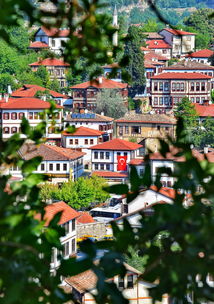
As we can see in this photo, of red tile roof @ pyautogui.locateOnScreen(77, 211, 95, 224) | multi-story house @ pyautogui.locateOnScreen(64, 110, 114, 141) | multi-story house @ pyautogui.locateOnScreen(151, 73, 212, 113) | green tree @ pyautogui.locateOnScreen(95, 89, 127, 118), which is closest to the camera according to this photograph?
red tile roof @ pyautogui.locateOnScreen(77, 211, 95, 224)

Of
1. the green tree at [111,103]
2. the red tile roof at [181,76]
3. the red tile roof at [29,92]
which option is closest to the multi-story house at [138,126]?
the green tree at [111,103]

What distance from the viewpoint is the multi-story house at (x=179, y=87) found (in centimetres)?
6088

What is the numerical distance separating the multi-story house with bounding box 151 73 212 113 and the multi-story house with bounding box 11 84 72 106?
21.2 ft

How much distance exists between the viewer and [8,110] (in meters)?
49.9

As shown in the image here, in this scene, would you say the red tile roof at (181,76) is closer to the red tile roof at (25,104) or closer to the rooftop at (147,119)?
the rooftop at (147,119)

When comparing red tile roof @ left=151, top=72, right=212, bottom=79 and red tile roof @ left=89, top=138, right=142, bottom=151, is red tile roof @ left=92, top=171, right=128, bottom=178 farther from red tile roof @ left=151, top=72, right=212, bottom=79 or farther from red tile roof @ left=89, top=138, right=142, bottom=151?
red tile roof @ left=151, top=72, right=212, bottom=79

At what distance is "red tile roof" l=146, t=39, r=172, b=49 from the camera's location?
80.1 meters

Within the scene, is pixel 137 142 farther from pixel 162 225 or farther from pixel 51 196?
pixel 162 225

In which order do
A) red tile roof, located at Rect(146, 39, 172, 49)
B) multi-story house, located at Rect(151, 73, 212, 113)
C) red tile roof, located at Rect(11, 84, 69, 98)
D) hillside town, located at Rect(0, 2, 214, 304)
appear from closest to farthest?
hillside town, located at Rect(0, 2, 214, 304) → red tile roof, located at Rect(11, 84, 69, 98) → multi-story house, located at Rect(151, 73, 212, 113) → red tile roof, located at Rect(146, 39, 172, 49)

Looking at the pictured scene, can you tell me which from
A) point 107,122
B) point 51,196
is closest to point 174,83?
point 107,122

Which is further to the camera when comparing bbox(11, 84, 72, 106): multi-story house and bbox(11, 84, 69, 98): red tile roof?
bbox(11, 84, 69, 98): red tile roof

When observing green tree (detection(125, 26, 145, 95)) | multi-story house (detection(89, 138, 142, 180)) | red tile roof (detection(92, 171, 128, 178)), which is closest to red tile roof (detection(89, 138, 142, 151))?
multi-story house (detection(89, 138, 142, 180))

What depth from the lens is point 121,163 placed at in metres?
46.0

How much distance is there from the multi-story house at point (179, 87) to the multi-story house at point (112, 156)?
15309 mm
